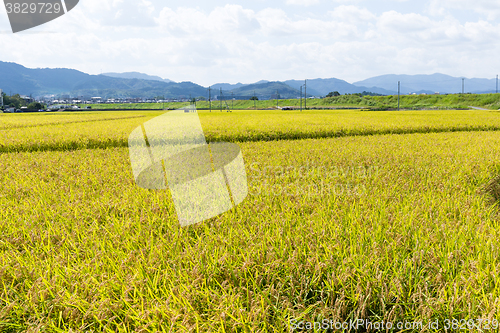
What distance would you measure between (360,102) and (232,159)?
87912mm

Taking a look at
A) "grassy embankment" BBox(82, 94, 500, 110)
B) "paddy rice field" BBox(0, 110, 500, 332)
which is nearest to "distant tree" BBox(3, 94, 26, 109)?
"grassy embankment" BBox(82, 94, 500, 110)

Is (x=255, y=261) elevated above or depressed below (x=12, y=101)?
below

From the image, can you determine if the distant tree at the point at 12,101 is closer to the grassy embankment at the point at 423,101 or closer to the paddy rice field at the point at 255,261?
the grassy embankment at the point at 423,101

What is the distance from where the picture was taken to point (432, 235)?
2.19 metres

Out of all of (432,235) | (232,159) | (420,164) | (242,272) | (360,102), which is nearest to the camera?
(242,272)

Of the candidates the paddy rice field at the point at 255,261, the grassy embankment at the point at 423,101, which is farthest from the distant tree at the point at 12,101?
the paddy rice field at the point at 255,261

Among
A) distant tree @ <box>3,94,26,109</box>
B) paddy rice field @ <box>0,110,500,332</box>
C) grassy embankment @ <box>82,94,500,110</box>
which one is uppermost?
distant tree @ <box>3,94,26,109</box>

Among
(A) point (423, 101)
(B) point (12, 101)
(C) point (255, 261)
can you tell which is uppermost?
(B) point (12, 101)

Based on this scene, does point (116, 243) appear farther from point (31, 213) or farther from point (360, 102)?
point (360, 102)

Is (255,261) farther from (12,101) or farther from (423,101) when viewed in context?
(12,101)

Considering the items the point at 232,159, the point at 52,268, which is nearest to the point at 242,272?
the point at 52,268

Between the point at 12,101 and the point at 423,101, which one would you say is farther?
the point at 12,101

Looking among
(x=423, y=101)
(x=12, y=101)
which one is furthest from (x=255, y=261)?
(x=12, y=101)

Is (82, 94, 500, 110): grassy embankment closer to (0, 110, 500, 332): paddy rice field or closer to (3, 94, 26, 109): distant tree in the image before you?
(0, 110, 500, 332): paddy rice field
